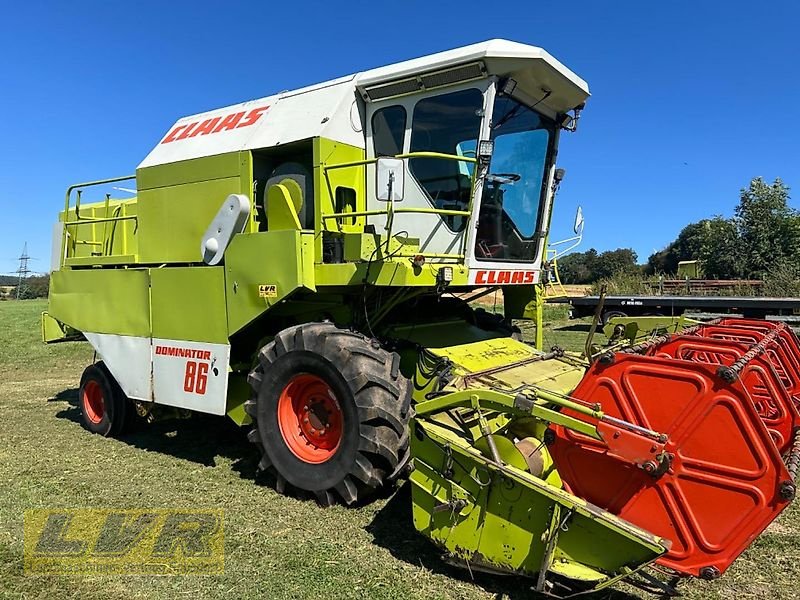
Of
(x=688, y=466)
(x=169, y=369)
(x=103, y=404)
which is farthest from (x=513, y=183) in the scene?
(x=103, y=404)

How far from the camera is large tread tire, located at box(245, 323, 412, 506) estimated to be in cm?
425

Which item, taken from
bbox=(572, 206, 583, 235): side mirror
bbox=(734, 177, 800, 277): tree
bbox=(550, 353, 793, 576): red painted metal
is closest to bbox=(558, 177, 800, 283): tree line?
bbox=(734, 177, 800, 277): tree

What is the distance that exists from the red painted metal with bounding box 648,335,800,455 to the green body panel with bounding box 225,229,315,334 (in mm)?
2661

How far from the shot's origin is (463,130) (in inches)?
201

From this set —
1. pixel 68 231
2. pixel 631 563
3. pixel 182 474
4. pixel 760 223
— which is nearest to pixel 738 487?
pixel 631 563

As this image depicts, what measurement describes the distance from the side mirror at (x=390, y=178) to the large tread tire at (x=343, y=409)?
45.2 inches

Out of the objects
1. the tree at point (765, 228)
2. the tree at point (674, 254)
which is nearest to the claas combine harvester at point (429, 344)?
the tree at point (765, 228)

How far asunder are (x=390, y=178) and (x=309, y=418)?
2.03m

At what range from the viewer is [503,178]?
18.0ft

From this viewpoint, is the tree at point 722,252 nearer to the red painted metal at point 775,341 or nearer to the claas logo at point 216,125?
the red painted metal at point 775,341

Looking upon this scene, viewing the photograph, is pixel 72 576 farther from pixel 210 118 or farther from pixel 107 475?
pixel 210 118

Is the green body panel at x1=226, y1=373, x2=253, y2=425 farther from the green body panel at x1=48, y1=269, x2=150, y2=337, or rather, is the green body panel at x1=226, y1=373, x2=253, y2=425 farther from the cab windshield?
the cab windshield

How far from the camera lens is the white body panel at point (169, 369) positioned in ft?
18.0

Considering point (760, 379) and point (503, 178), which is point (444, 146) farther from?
point (760, 379)
